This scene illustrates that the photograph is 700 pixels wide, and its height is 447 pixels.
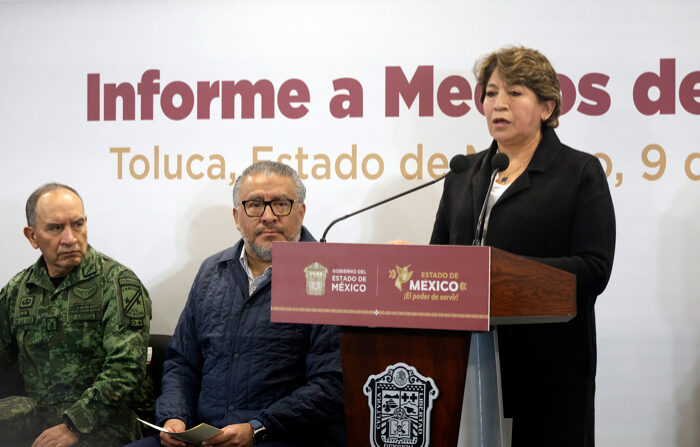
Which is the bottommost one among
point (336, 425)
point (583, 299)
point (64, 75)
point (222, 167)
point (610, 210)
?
point (336, 425)

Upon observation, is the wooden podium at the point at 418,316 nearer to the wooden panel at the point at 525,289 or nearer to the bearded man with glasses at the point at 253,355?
the wooden panel at the point at 525,289

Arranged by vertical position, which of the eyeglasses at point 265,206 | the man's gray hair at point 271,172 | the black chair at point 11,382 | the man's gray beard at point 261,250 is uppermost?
the man's gray hair at point 271,172

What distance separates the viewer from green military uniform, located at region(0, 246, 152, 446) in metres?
3.04

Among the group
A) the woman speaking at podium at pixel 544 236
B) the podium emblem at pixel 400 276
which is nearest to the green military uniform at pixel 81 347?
the woman speaking at podium at pixel 544 236

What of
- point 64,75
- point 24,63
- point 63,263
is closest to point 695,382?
point 63,263

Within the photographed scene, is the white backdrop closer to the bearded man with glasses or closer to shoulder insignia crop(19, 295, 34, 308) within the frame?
shoulder insignia crop(19, 295, 34, 308)

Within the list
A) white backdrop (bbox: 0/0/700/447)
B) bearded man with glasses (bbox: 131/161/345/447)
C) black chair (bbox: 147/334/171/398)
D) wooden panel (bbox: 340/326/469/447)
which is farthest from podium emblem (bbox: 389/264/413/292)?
black chair (bbox: 147/334/171/398)

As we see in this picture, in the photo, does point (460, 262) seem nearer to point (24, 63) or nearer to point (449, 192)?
point (449, 192)

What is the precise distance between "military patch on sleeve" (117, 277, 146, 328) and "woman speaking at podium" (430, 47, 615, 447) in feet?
4.69

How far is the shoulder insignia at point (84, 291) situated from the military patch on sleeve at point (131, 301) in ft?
0.40

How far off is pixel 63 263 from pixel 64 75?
1.23 metres

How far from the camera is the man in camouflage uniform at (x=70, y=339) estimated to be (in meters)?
3.00

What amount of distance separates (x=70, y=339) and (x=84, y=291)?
210mm

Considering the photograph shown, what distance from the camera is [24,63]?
13.2 ft
